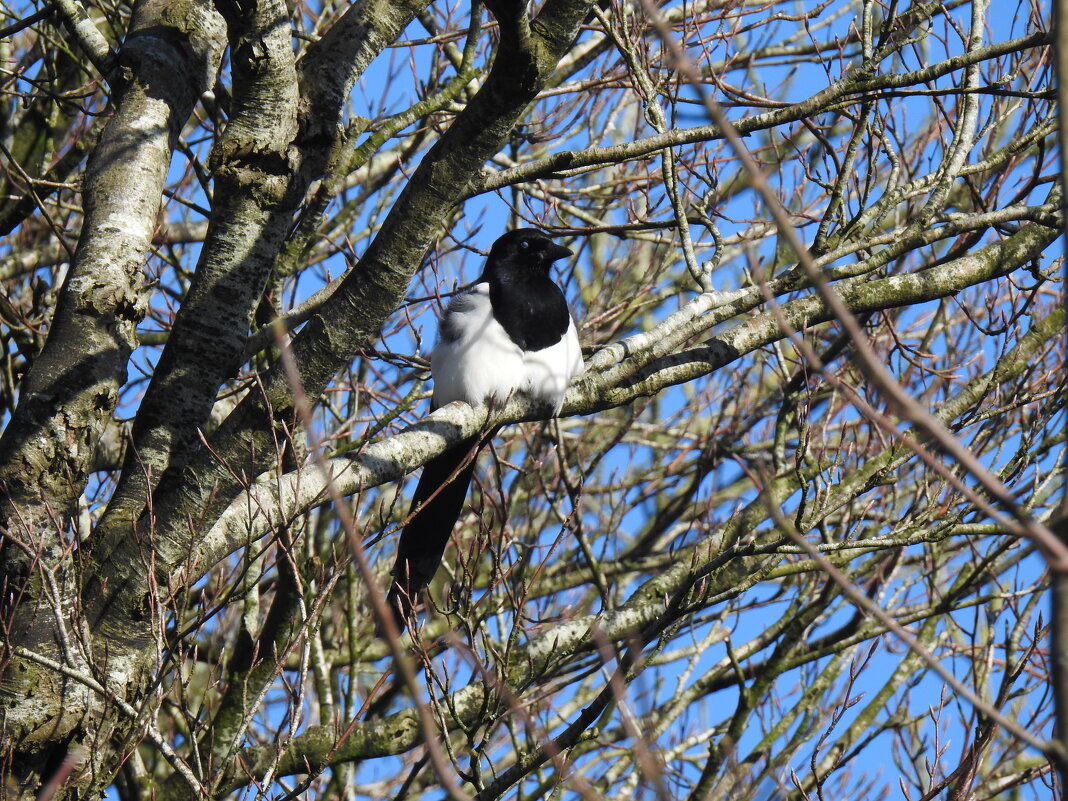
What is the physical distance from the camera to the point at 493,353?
425 cm

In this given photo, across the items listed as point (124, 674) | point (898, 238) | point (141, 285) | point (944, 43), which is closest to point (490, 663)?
point (124, 674)

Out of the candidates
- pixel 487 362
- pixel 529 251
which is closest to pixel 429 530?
pixel 487 362

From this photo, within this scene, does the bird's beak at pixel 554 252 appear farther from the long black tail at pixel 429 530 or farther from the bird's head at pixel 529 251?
the long black tail at pixel 429 530

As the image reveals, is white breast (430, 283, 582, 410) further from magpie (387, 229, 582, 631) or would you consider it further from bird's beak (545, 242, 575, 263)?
bird's beak (545, 242, 575, 263)

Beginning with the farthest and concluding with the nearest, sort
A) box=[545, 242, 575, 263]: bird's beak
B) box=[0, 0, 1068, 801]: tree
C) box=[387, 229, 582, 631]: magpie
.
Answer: box=[545, 242, 575, 263]: bird's beak, box=[387, 229, 582, 631]: magpie, box=[0, 0, 1068, 801]: tree

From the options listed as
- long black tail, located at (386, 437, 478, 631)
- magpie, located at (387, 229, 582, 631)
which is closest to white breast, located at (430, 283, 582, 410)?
magpie, located at (387, 229, 582, 631)

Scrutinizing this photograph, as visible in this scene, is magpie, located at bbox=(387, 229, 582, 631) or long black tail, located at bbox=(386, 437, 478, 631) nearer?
long black tail, located at bbox=(386, 437, 478, 631)

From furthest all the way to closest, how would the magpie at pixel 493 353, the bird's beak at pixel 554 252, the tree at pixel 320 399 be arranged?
the bird's beak at pixel 554 252 < the magpie at pixel 493 353 < the tree at pixel 320 399

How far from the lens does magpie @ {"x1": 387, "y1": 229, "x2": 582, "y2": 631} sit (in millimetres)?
4078

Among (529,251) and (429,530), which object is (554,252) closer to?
(529,251)

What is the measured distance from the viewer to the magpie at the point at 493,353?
4.08m

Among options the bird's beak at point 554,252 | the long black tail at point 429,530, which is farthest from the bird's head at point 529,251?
the long black tail at point 429,530

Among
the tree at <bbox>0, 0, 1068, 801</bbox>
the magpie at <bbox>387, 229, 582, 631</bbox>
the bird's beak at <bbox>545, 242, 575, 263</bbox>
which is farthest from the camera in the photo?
the bird's beak at <bbox>545, 242, 575, 263</bbox>

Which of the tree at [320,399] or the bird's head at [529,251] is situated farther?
the bird's head at [529,251]
